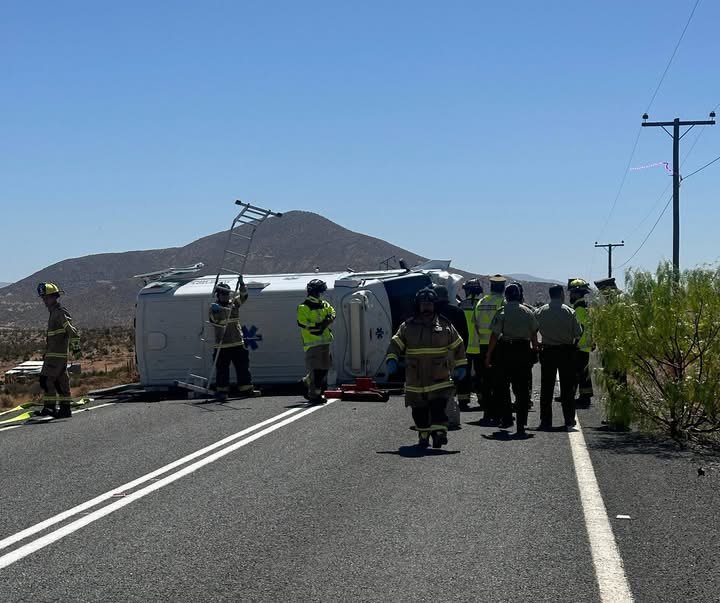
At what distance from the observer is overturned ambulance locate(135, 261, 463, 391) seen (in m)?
19.3

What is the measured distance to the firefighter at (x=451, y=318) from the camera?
12484mm

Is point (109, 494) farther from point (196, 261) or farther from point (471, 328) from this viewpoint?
point (196, 261)

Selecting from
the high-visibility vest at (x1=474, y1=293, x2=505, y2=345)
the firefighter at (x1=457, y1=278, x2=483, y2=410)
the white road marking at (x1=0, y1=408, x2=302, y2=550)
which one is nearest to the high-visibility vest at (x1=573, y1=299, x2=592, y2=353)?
the high-visibility vest at (x1=474, y1=293, x2=505, y2=345)

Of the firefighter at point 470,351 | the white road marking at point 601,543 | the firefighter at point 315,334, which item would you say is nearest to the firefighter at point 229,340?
the firefighter at point 315,334

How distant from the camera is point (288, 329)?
1959 centimetres

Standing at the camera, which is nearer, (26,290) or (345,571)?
(345,571)

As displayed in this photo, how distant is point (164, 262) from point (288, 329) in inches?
6297

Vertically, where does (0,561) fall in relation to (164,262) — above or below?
below

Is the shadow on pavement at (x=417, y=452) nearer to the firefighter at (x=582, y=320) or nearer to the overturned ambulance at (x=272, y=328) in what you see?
the firefighter at (x=582, y=320)

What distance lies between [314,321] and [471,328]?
2557mm

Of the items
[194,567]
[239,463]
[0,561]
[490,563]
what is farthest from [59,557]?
[239,463]

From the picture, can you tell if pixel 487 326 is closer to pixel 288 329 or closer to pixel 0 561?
pixel 288 329

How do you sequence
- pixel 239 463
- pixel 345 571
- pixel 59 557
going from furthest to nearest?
1. pixel 239 463
2. pixel 59 557
3. pixel 345 571

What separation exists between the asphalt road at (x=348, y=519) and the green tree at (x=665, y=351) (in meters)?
0.55
